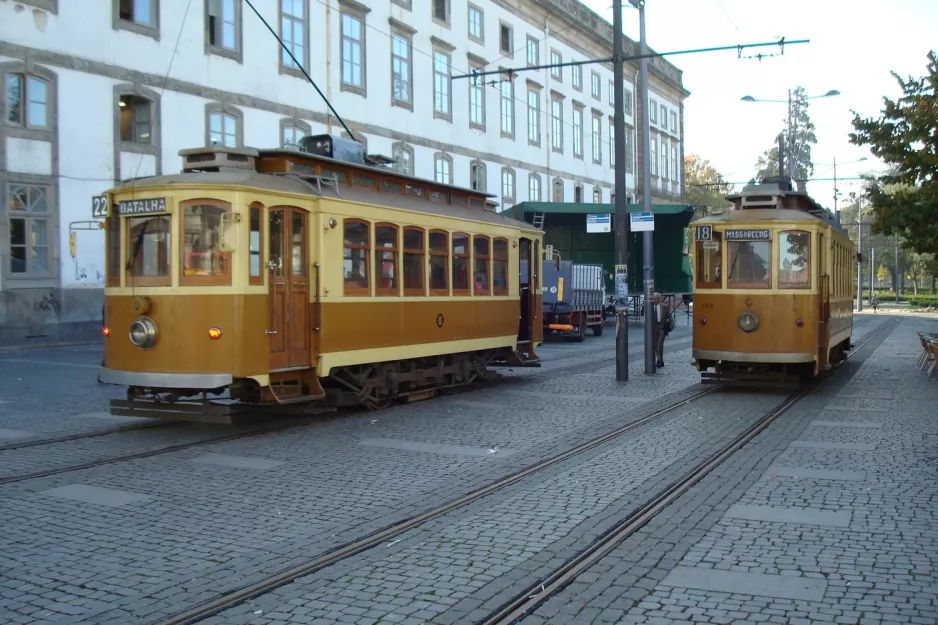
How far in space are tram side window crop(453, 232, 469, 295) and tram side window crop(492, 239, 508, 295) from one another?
99 centimetres

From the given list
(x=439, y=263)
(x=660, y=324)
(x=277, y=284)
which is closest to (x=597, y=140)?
(x=660, y=324)

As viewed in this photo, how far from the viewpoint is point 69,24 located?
2333cm

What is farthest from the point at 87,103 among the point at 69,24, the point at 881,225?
the point at 881,225

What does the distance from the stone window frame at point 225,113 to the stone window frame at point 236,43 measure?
1449 mm

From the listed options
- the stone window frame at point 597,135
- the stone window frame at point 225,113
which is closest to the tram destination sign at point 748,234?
the stone window frame at point 225,113

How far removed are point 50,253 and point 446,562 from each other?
20.2 metres

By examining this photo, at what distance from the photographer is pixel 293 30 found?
29.8 m

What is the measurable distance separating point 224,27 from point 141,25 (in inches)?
119

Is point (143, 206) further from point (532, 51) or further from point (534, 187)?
point (532, 51)

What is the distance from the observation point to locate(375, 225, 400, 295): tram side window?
43.6 ft

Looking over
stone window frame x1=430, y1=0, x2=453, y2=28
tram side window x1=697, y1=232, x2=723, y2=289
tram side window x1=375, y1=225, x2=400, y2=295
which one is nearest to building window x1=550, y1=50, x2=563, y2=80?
stone window frame x1=430, y1=0, x2=453, y2=28

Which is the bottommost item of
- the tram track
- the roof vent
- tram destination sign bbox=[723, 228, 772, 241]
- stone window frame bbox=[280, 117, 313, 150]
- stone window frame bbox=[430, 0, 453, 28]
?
the tram track

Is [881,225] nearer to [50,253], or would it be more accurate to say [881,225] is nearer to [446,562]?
[446,562]

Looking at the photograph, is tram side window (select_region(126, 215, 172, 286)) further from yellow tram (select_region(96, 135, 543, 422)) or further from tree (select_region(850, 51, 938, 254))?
tree (select_region(850, 51, 938, 254))
